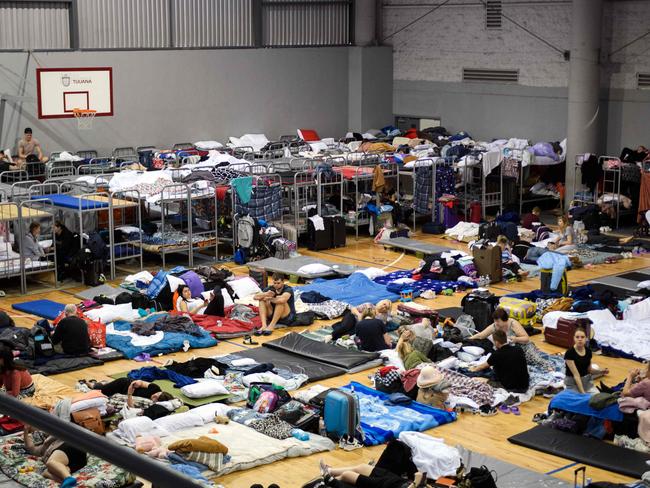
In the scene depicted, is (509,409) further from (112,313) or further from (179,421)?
(112,313)

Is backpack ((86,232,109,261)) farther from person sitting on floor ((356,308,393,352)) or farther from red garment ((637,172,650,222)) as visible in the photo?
red garment ((637,172,650,222))

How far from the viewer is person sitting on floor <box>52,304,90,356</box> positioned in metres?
13.4

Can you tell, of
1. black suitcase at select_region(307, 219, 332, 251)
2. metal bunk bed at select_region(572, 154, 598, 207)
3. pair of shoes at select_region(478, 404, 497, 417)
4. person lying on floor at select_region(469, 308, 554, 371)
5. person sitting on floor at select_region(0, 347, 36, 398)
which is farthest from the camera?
metal bunk bed at select_region(572, 154, 598, 207)

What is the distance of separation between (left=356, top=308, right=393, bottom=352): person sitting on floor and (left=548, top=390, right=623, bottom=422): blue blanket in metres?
3.16

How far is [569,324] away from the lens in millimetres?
14312

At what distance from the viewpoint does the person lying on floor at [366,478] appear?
8773mm

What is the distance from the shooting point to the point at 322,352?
539 inches

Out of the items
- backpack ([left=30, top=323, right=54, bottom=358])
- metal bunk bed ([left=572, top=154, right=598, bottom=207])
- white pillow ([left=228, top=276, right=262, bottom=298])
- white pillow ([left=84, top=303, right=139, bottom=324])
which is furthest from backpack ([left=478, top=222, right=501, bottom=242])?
backpack ([left=30, top=323, right=54, bottom=358])

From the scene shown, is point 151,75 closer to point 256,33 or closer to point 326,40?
point 256,33

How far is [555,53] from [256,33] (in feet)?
27.2

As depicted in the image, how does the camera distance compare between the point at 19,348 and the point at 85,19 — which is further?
the point at 85,19

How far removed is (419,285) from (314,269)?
200 centimetres

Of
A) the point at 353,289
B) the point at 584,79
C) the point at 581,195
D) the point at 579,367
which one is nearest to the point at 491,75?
the point at 584,79

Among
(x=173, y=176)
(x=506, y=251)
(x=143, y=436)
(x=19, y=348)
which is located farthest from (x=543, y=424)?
(x=173, y=176)
